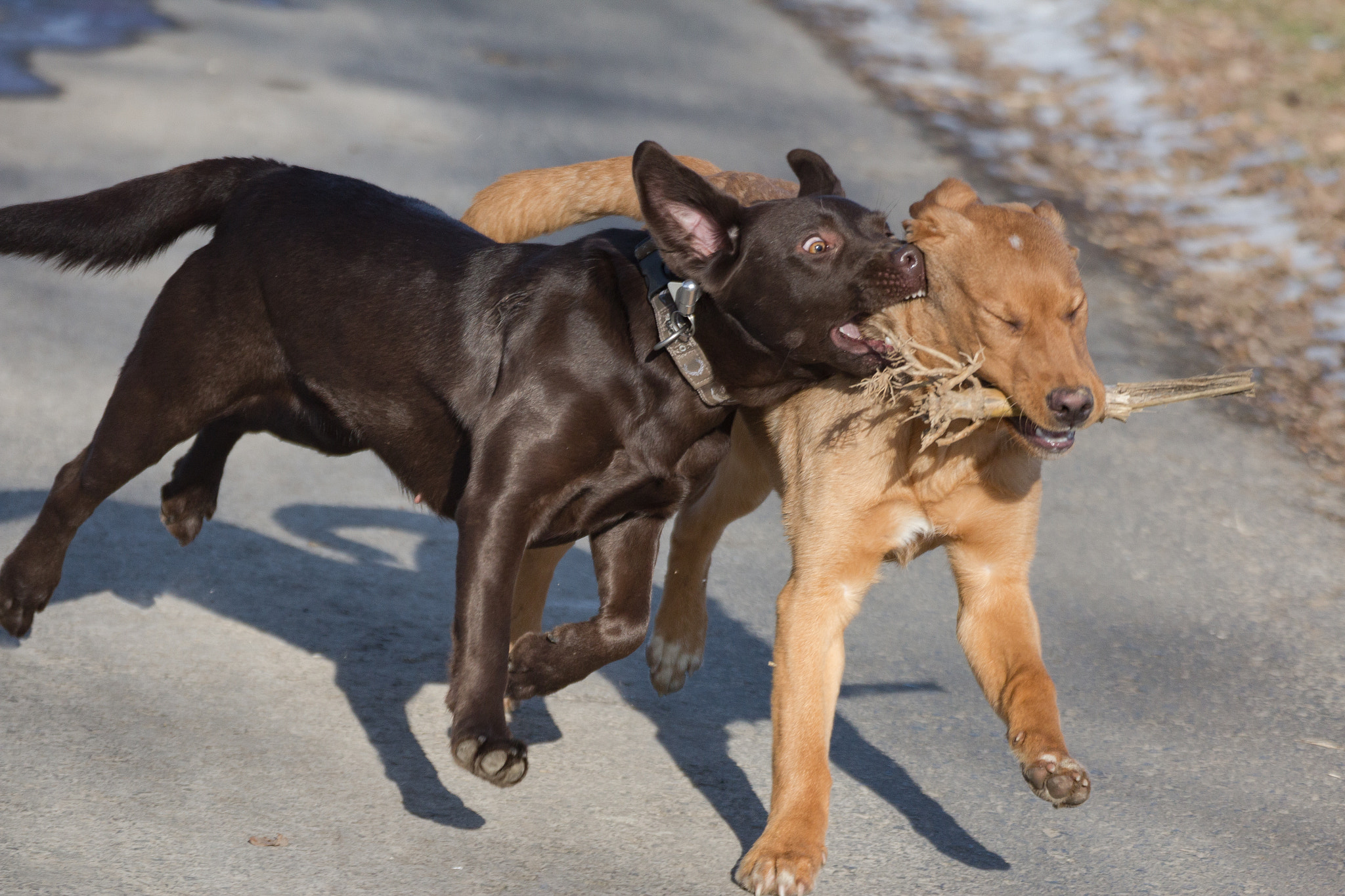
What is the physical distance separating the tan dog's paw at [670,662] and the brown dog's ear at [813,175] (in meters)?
1.50

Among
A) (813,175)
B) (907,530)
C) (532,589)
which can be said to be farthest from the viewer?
(532,589)

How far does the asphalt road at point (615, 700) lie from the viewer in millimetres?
3742

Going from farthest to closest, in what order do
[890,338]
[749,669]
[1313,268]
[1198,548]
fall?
[1313,268]
[1198,548]
[749,669]
[890,338]

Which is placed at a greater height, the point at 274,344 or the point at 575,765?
the point at 274,344

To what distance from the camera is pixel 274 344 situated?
4242mm

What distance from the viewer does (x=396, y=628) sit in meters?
4.97

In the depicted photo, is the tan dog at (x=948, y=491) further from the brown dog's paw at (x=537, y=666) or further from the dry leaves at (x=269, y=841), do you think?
the dry leaves at (x=269, y=841)

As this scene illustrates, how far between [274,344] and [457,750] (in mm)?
1374

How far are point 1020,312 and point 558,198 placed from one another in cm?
194

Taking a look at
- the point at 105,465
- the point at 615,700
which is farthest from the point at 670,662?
the point at 105,465

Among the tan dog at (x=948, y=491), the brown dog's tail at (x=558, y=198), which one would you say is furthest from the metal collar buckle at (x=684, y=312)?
the brown dog's tail at (x=558, y=198)

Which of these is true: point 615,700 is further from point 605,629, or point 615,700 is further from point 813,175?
point 813,175

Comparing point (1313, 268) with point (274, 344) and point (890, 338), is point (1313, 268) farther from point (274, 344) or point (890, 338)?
point (274, 344)

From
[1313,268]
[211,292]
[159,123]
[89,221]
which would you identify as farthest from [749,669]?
[159,123]
